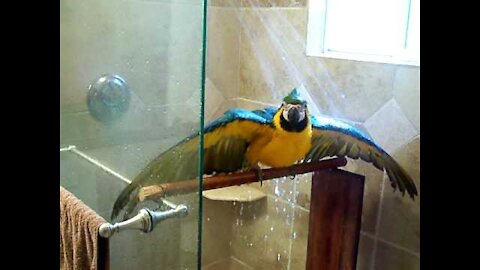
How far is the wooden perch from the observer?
74cm

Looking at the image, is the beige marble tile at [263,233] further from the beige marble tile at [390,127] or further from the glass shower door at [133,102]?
the glass shower door at [133,102]

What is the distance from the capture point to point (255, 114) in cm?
101

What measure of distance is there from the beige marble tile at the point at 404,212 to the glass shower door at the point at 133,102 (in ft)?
1.89

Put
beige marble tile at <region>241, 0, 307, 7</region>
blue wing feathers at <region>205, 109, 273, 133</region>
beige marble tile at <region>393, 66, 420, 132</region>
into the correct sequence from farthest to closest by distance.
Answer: beige marble tile at <region>241, 0, 307, 7</region>, beige marble tile at <region>393, 66, 420, 132</region>, blue wing feathers at <region>205, 109, 273, 133</region>

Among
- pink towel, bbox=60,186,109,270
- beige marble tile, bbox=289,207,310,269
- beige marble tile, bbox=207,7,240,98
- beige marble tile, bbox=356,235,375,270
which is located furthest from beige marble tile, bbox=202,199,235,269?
pink towel, bbox=60,186,109,270

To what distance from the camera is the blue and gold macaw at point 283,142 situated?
96 cm

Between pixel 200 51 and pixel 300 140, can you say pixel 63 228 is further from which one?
pixel 300 140

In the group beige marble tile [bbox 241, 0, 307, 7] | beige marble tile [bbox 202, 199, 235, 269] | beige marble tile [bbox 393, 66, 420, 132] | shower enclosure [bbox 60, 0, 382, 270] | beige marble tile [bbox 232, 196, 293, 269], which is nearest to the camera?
shower enclosure [bbox 60, 0, 382, 270]

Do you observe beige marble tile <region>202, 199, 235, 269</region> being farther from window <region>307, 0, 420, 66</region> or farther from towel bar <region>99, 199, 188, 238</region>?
towel bar <region>99, 199, 188, 238</region>

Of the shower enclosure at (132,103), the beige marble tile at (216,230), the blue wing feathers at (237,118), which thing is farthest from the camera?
the beige marble tile at (216,230)

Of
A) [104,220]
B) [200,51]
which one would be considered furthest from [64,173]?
[200,51]

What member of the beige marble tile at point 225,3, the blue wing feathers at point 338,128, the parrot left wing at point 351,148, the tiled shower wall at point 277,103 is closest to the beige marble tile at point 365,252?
the tiled shower wall at point 277,103

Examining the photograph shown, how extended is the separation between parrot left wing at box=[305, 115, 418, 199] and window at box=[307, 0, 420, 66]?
0.73ft
